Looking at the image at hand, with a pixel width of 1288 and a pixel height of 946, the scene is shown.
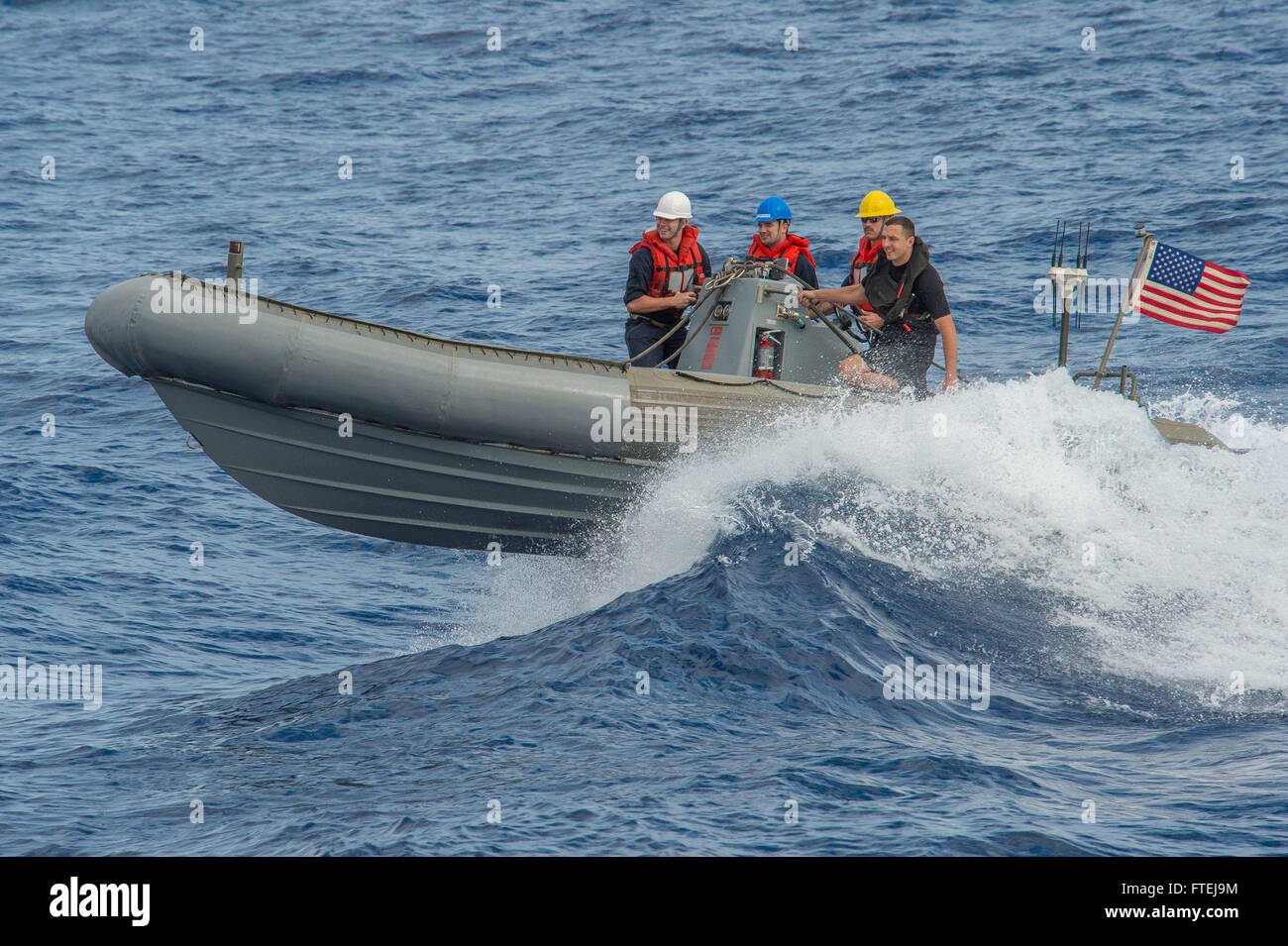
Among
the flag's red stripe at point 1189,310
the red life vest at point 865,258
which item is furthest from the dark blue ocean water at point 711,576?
the red life vest at point 865,258

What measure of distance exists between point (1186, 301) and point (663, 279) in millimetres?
3256

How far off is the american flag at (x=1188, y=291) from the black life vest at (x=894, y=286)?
1.46m

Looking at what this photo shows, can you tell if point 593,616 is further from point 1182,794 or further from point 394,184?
point 394,184

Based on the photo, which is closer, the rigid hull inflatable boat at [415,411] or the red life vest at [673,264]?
the rigid hull inflatable boat at [415,411]

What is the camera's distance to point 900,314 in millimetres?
7777

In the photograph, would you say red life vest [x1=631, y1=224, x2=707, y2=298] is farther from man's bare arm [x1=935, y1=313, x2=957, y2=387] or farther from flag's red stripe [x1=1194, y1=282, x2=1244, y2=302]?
flag's red stripe [x1=1194, y1=282, x2=1244, y2=302]

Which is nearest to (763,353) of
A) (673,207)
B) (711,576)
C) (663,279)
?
(663,279)

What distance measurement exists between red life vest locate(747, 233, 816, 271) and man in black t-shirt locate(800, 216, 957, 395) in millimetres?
547

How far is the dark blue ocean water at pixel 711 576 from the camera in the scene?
528cm

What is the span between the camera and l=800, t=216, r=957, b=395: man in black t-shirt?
768 centimetres

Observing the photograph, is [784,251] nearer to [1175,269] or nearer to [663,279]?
[663,279]

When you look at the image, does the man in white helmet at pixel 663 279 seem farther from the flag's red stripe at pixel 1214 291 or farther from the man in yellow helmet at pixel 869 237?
the flag's red stripe at pixel 1214 291
